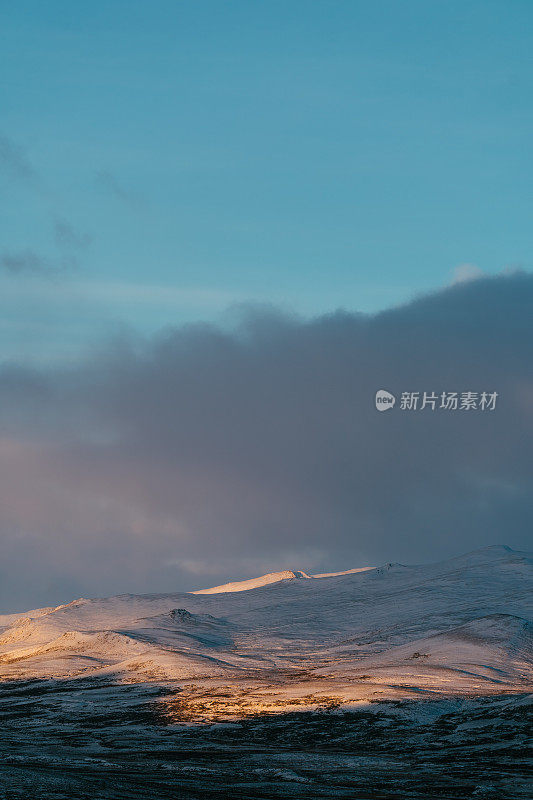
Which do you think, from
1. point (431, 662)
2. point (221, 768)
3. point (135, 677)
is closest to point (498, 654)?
point (431, 662)

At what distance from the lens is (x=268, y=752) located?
263 feet

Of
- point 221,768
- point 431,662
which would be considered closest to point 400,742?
point 221,768

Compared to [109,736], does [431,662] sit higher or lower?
lower

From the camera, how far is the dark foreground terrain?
5175 centimetres

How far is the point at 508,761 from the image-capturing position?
72062 mm

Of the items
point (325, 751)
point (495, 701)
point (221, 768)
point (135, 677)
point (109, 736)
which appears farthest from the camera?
point (135, 677)

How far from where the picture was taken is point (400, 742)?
289 feet

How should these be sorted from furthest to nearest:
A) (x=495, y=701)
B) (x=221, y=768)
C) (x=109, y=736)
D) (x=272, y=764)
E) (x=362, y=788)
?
1. (x=495, y=701)
2. (x=109, y=736)
3. (x=272, y=764)
4. (x=221, y=768)
5. (x=362, y=788)

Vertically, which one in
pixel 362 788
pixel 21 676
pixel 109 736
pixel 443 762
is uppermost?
pixel 362 788

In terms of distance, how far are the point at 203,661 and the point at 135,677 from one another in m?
27.7

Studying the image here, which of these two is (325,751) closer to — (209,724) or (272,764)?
(272,764)

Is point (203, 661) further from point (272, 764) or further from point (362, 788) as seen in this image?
point (362, 788)

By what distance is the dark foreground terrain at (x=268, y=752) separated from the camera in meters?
51.8

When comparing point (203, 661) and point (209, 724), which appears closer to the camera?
point (209, 724)
